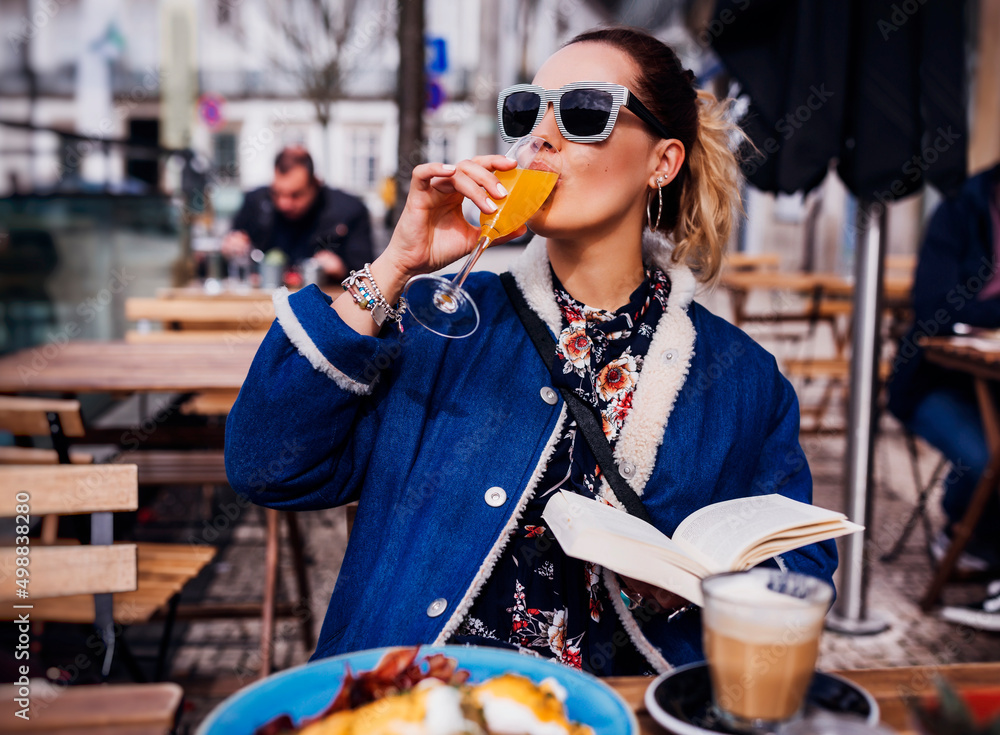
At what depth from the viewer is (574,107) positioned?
157 centimetres

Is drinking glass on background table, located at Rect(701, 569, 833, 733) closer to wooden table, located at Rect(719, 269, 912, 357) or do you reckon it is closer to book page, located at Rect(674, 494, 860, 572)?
book page, located at Rect(674, 494, 860, 572)

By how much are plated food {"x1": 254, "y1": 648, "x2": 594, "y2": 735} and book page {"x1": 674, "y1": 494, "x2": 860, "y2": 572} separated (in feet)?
1.10

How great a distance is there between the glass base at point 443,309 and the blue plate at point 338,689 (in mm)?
720

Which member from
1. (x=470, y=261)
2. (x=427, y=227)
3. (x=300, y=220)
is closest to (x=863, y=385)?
(x=470, y=261)

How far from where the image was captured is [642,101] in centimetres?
167

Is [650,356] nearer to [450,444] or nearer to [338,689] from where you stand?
[450,444]

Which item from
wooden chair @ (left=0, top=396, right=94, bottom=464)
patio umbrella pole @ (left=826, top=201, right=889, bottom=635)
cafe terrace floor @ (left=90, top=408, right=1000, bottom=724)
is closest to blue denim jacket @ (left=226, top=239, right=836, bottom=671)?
wooden chair @ (left=0, top=396, right=94, bottom=464)

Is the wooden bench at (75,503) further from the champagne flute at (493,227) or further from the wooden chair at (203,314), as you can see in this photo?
the wooden chair at (203,314)

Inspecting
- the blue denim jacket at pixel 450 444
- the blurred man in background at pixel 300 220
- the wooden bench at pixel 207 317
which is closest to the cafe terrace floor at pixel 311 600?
the wooden bench at pixel 207 317

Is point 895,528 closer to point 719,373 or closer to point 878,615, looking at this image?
point 878,615

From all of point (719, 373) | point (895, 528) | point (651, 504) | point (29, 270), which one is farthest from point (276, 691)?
point (29, 270)

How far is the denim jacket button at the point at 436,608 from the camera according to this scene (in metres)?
1.36

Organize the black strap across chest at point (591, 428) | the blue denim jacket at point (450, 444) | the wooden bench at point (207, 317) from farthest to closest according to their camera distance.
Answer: the wooden bench at point (207, 317) → the black strap across chest at point (591, 428) → the blue denim jacket at point (450, 444)

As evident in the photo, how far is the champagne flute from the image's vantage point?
1.46 m
